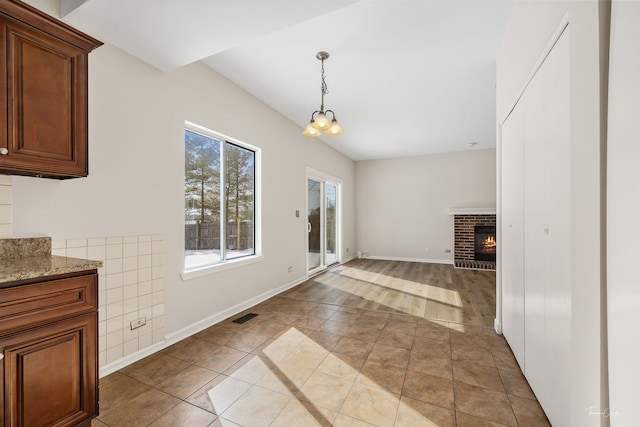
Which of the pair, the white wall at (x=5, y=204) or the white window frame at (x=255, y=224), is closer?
the white wall at (x=5, y=204)

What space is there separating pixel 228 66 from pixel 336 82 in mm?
1257

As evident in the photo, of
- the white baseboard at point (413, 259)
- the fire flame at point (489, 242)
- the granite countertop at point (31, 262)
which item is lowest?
the white baseboard at point (413, 259)

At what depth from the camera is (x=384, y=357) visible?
2.27 metres

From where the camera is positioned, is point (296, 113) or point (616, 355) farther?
point (296, 113)

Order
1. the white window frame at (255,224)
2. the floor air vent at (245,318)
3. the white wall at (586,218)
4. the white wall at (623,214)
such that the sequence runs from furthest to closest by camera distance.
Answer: the floor air vent at (245,318)
the white window frame at (255,224)
the white wall at (586,218)
the white wall at (623,214)

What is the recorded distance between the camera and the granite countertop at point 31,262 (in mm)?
1204

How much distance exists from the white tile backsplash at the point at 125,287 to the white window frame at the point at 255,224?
0.31 m

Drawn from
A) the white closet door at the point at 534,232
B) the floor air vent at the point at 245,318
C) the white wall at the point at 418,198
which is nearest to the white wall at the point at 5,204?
the floor air vent at the point at 245,318

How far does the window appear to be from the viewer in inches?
112

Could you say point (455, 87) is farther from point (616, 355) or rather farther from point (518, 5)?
point (616, 355)

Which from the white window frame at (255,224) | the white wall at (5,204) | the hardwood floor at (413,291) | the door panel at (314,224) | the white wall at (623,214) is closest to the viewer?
the white wall at (623,214)

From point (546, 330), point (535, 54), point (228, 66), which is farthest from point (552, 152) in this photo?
point (228, 66)

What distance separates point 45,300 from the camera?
1.27 meters

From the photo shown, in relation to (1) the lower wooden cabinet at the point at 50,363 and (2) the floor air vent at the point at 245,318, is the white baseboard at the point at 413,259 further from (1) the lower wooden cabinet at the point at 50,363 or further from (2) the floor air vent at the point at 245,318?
(1) the lower wooden cabinet at the point at 50,363
